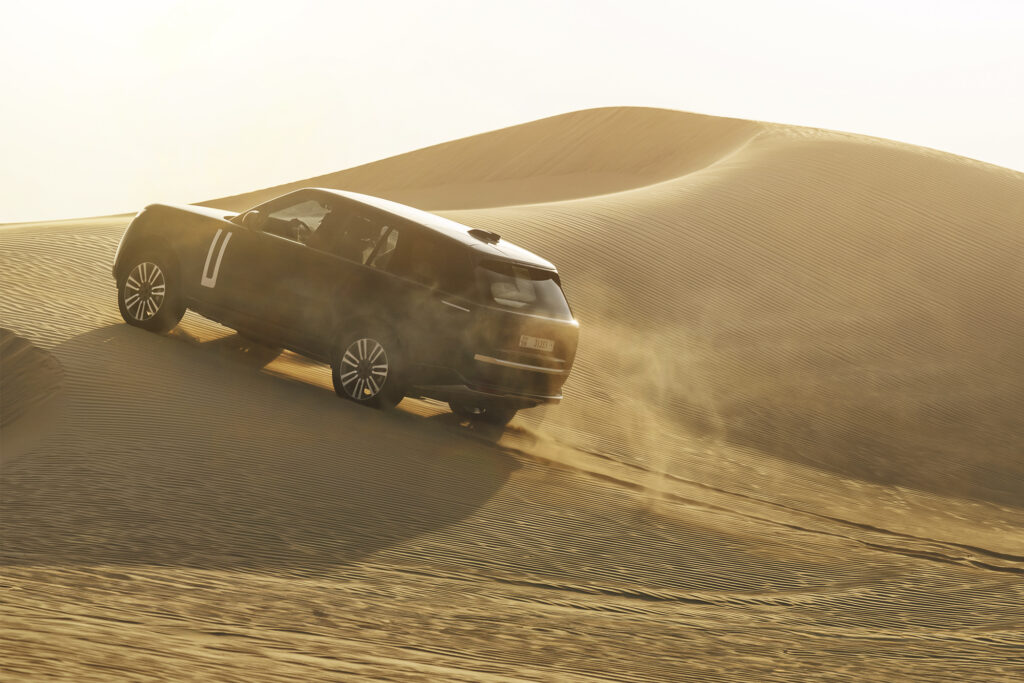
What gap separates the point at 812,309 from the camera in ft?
57.2

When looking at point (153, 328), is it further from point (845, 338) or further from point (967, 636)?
point (845, 338)

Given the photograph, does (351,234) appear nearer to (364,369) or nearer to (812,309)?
(364,369)

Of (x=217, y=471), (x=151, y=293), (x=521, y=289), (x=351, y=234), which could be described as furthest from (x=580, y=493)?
(x=151, y=293)

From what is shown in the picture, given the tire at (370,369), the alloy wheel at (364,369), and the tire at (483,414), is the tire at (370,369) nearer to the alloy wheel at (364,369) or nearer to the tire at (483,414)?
the alloy wheel at (364,369)

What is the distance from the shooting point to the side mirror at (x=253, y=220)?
9.89 m

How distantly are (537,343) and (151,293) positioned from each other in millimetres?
3911

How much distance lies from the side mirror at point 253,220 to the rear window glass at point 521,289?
7.45 feet

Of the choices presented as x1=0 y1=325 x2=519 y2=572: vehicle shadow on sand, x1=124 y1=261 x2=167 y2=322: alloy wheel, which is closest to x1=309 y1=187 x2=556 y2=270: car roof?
x1=0 y1=325 x2=519 y2=572: vehicle shadow on sand

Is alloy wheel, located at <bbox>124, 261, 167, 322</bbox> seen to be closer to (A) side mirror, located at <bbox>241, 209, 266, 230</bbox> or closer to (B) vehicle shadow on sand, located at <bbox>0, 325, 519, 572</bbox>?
(B) vehicle shadow on sand, located at <bbox>0, 325, 519, 572</bbox>

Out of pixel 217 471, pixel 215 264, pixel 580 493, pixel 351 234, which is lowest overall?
pixel 217 471

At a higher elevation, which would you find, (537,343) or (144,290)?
(537,343)

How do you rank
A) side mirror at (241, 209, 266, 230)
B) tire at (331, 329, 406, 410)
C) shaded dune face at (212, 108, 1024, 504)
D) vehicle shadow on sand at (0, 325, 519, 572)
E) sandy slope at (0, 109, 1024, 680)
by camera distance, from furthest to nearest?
1. shaded dune face at (212, 108, 1024, 504)
2. side mirror at (241, 209, 266, 230)
3. tire at (331, 329, 406, 410)
4. vehicle shadow on sand at (0, 325, 519, 572)
5. sandy slope at (0, 109, 1024, 680)

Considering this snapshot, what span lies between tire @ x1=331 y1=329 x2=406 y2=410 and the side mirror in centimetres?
150

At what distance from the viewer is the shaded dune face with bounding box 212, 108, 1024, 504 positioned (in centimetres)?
1256
